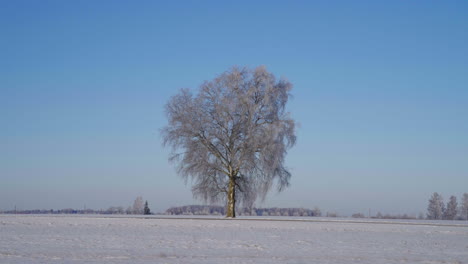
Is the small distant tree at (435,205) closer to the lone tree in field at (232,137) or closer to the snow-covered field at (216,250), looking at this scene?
the lone tree in field at (232,137)

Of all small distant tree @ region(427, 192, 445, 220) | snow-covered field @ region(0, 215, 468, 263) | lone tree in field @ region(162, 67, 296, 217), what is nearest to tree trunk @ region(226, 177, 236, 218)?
lone tree in field @ region(162, 67, 296, 217)

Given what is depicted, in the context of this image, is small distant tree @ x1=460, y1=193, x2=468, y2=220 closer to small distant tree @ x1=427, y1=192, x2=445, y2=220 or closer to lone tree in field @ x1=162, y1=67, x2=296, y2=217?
small distant tree @ x1=427, y1=192, x2=445, y2=220

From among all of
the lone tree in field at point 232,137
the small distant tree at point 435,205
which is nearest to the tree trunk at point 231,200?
the lone tree in field at point 232,137

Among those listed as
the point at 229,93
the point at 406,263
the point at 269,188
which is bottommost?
the point at 406,263

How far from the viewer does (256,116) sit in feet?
134

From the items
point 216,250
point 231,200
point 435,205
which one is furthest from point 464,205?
point 216,250

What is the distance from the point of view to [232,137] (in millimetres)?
40281

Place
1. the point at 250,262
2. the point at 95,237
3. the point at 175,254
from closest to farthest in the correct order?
the point at 250,262, the point at 175,254, the point at 95,237

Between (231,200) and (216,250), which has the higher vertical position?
(231,200)

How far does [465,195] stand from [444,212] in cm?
1010

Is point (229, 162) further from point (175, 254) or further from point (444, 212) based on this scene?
point (444, 212)

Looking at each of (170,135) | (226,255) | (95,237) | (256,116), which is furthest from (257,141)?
(226,255)

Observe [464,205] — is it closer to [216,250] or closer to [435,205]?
[435,205]

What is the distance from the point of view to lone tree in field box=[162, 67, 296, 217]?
39.9 meters
